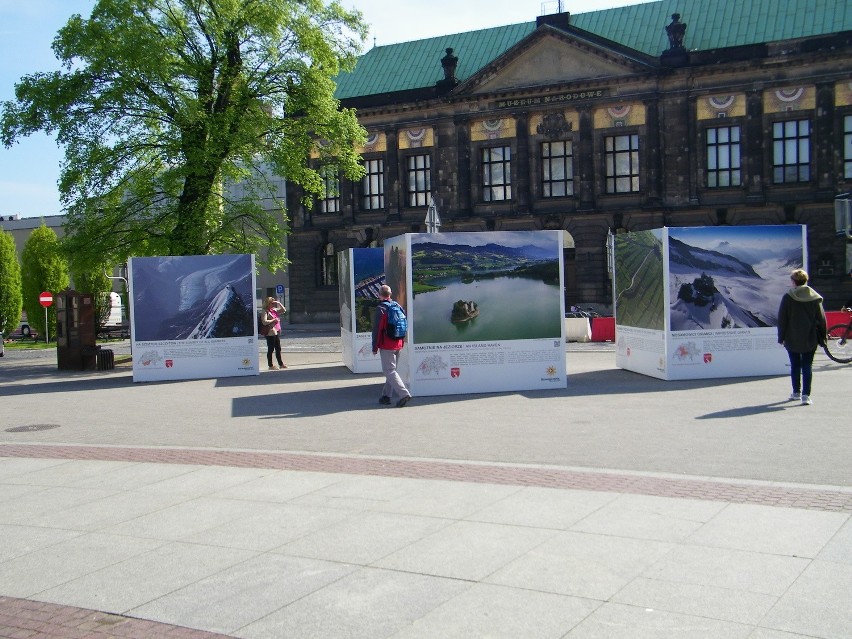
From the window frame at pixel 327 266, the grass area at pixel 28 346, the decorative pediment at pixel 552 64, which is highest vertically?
the decorative pediment at pixel 552 64

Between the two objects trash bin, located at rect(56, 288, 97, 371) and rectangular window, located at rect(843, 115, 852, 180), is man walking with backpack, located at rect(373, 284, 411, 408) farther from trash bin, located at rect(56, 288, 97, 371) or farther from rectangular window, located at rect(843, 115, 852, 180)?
rectangular window, located at rect(843, 115, 852, 180)

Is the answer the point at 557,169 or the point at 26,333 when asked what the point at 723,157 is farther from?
the point at 26,333

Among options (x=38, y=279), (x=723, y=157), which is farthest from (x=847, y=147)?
(x=38, y=279)

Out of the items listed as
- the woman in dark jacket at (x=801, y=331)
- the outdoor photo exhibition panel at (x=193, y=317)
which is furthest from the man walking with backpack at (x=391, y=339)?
the outdoor photo exhibition panel at (x=193, y=317)

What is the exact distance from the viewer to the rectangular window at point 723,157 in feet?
157

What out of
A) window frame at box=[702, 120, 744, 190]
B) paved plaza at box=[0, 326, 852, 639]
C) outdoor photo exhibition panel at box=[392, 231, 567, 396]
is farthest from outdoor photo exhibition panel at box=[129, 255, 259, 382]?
window frame at box=[702, 120, 744, 190]

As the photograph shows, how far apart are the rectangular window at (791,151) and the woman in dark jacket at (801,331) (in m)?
35.3

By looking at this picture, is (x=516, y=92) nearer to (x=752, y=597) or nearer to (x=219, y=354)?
(x=219, y=354)

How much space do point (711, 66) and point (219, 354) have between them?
34.9 m

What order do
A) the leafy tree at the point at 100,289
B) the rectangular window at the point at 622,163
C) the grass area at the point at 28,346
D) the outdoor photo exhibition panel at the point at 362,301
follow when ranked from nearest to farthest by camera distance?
the outdoor photo exhibition panel at the point at 362,301 < the grass area at the point at 28,346 < the rectangular window at the point at 622,163 < the leafy tree at the point at 100,289

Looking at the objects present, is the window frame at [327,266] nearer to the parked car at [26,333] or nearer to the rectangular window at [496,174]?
the rectangular window at [496,174]

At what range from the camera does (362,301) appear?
21.7 metres

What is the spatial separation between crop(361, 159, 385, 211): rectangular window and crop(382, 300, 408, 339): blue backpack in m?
42.6

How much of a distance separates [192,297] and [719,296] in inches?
452
